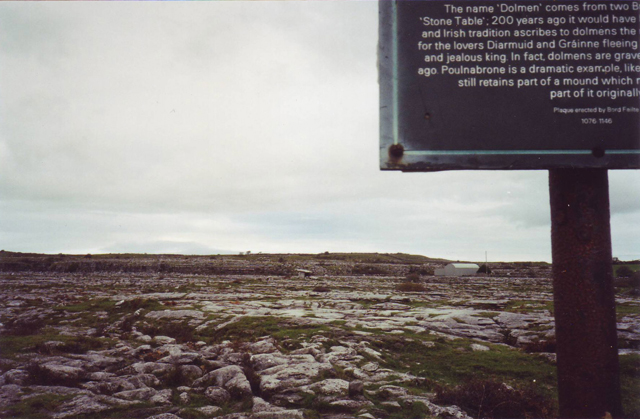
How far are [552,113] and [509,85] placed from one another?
43 cm

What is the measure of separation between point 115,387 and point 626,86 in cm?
773

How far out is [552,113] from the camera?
334 centimetres

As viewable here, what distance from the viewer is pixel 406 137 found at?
346 centimetres

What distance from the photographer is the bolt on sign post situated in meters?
3.21

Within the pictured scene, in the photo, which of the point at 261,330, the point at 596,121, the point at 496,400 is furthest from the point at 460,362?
the point at 596,121

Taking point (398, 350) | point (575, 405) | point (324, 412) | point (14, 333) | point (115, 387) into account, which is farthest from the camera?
point (14, 333)

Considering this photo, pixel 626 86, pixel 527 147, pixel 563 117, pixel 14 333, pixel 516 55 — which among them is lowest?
pixel 14 333

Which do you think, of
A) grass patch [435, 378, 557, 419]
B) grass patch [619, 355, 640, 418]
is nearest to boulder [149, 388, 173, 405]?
grass patch [435, 378, 557, 419]

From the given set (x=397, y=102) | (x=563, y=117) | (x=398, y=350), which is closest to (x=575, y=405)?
(x=563, y=117)

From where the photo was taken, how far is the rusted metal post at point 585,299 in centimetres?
315

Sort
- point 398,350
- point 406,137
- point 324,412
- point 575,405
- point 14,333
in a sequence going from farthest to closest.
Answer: point 14,333 → point 398,350 → point 324,412 → point 406,137 → point 575,405

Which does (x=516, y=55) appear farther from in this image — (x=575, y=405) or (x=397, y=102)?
(x=575, y=405)

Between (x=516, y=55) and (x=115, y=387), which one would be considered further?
(x=115, y=387)

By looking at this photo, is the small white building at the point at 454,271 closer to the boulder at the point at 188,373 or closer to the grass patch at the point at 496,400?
the grass patch at the point at 496,400
